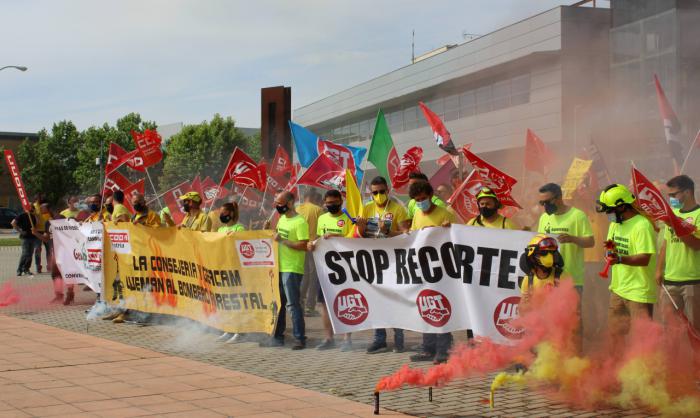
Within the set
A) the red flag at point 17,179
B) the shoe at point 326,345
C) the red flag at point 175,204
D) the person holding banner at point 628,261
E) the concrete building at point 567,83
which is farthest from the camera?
the concrete building at point 567,83

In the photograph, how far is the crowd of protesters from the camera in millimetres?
6348

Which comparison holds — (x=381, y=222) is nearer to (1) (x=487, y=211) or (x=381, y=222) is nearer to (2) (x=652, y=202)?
(1) (x=487, y=211)

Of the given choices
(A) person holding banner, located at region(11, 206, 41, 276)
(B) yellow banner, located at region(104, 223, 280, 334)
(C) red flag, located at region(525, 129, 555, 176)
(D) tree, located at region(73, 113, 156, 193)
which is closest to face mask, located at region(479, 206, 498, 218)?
(B) yellow banner, located at region(104, 223, 280, 334)

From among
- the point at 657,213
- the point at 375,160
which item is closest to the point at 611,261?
the point at 657,213

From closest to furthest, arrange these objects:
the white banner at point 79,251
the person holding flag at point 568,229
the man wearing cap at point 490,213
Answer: the person holding flag at point 568,229
the man wearing cap at point 490,213
the white banner at point 79,251

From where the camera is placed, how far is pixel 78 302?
42.3ft

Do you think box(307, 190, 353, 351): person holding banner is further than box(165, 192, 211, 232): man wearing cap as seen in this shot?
No

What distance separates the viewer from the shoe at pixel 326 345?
343 inches

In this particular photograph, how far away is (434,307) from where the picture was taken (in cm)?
723

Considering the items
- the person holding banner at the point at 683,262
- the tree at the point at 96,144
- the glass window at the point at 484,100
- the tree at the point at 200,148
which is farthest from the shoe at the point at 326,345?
the tree at the point at 96,144

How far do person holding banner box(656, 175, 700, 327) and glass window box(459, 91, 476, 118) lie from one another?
26731 mm

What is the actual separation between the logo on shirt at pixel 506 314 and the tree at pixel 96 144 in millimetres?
65120

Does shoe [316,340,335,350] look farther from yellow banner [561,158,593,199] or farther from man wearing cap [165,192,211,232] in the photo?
yellow banner [561,158,593,199]

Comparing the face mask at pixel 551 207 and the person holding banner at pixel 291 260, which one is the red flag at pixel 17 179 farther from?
the face mask at pixel 551 207
